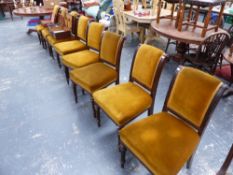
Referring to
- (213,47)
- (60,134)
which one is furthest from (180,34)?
(60,134)

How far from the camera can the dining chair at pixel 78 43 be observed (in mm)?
2436

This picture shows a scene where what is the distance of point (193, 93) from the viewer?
1167 millimetres

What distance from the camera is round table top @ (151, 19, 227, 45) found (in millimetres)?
2116

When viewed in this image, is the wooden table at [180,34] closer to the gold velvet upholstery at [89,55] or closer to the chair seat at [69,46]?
the gold velvet upholstery at [89,55]

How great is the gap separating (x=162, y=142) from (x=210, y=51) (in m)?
1.69

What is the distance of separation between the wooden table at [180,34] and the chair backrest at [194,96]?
1067 mm

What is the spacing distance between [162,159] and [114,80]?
1066 mm

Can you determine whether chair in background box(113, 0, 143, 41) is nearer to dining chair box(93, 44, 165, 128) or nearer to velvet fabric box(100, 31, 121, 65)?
velvet fabric box(100, 31, 121, 65)

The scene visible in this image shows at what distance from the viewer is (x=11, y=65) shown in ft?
10.2

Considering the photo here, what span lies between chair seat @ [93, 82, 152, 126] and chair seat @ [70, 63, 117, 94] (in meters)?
0.15

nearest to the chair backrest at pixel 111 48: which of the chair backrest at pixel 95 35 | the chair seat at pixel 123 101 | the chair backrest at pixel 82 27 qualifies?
the chair backrest at pixel 95 35

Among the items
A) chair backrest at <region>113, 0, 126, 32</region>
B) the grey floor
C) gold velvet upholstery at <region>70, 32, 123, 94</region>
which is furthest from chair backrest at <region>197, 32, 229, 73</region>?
chair backrest at <region>113, 0, 126, 32</region>

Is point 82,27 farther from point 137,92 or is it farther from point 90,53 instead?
point 137,92

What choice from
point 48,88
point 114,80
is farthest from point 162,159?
point 48,88
